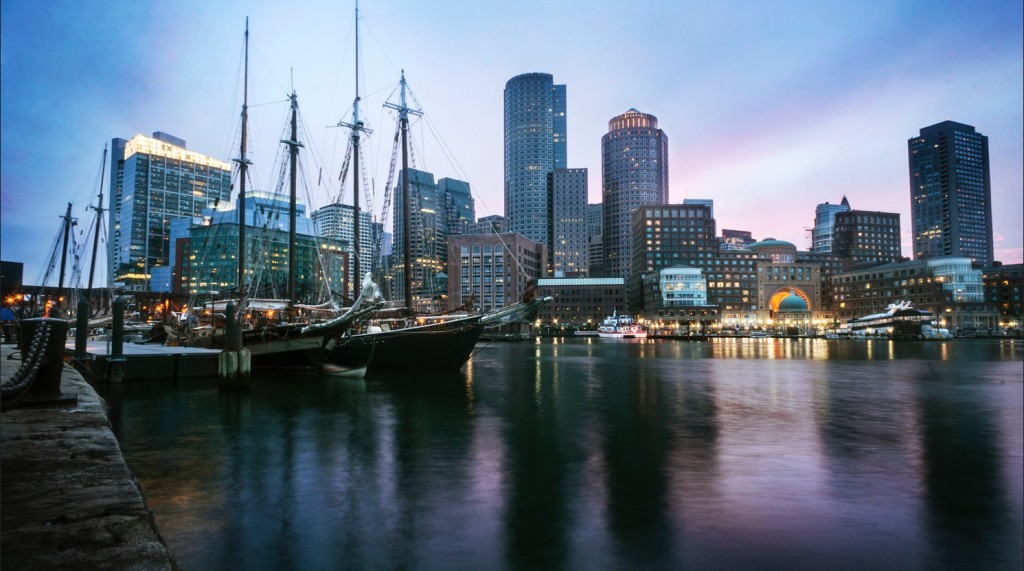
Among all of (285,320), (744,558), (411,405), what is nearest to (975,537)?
(744,558)

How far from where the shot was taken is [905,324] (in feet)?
553

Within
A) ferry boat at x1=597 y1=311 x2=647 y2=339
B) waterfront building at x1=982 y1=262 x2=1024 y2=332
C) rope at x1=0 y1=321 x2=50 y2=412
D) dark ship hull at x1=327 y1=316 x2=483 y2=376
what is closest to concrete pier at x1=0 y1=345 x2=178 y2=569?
rope at x1=0 y1=321 x2=50 y2=412

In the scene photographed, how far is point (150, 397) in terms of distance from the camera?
2942 cm

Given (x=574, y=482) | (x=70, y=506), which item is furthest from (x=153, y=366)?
(x=70, y=506)

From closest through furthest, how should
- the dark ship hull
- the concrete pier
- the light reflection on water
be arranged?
the concrete pier → the light reflection on water → the dark ship hull

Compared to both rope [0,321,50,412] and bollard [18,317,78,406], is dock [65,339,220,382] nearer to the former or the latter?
bollard [18,317,78,406]

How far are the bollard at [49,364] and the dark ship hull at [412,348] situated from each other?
28.4 metres

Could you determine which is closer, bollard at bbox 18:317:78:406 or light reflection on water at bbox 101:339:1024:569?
light reflection on water at bbox 101:339:1024:569

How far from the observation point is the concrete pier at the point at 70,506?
5.45 meters

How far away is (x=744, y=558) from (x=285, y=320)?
50.7 m

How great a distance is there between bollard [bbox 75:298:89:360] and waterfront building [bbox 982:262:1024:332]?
22455 cm

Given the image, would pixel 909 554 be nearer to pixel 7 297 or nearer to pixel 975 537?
pixel 975 537

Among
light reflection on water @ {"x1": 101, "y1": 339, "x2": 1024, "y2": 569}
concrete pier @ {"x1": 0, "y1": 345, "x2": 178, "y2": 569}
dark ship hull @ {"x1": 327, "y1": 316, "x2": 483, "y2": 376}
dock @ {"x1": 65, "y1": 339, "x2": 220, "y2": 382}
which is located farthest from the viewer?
dark ship hull @ {"x1": 327, "y1": 316, "x2": 483, "y2": 376}

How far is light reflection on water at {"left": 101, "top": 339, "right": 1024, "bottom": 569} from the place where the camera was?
990 centimetres
